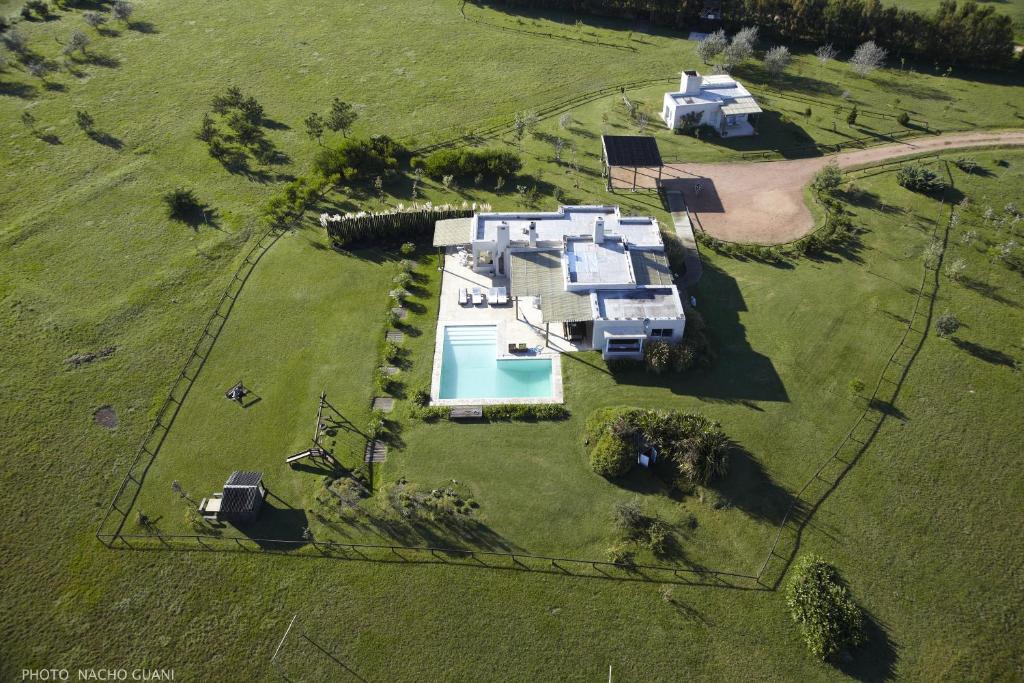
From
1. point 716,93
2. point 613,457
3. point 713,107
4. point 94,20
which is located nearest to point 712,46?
point 716,93

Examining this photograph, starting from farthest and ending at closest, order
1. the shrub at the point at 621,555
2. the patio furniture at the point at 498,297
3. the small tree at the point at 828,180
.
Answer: the small tree at the point at 828,180
the patio furniture at the point at 498,297
the shrub at the point at 621,555

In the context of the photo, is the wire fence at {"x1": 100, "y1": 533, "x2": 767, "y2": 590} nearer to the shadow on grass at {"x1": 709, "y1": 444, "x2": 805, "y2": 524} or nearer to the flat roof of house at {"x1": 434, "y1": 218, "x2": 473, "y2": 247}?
the shadow on grass at {"x1": 709, "y1": 444, "x2": 805, "y2": 524}

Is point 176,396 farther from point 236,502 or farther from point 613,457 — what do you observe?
point 613,457

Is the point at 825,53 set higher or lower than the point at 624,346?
higher

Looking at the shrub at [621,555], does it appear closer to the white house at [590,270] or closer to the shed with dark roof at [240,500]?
the white house at [590,270]

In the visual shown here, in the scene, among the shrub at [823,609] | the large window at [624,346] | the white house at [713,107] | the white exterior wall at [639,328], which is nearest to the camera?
the shrub at [823,609]

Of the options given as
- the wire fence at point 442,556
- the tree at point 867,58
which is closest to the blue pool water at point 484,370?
the wire fence at point 442,556
